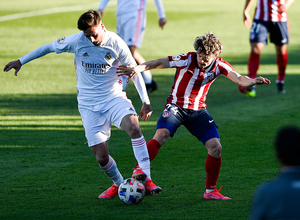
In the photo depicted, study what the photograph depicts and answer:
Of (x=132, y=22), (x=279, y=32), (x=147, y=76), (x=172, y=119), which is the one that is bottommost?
(x=147, y=76)

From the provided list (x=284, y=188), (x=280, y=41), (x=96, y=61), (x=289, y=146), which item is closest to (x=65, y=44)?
(x=96, y=61)

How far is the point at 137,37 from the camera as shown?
927 cm

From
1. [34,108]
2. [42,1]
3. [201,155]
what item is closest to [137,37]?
[34,108]

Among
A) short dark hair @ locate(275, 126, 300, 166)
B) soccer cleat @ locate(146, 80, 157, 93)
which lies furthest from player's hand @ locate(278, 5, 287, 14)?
short dark hair @ locate(275, 126, 300, 166)

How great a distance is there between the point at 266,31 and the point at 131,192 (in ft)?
20.7

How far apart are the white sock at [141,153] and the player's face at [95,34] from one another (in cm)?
104

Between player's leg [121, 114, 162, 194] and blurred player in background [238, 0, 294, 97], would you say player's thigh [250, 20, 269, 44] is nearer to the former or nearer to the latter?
blurred player in background [238, 0, 294, 97]

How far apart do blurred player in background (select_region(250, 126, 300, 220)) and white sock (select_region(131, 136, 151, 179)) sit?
2222 mm

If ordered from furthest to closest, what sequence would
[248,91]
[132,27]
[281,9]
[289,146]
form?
[248,91], [281,9], [132,27], [289,146]

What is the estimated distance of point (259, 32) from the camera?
9.55 meters

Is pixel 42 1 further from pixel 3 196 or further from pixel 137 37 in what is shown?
pixel 3 196

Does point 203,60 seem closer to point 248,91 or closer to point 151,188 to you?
point 151,188

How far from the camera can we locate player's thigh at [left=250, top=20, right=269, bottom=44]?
955cm

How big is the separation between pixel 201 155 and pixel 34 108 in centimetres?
368
